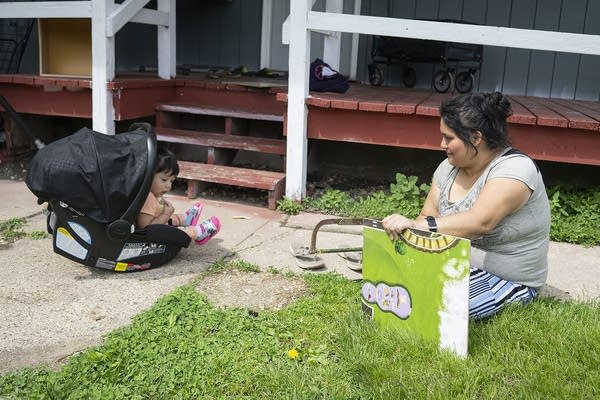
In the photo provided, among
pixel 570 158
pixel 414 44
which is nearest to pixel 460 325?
pixel 570 158

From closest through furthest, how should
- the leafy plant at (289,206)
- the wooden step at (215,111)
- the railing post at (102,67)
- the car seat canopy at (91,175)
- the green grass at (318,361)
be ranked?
the green grass at (318,361) < the car seat canopy at (91,175) < the leafy plant at (289,206) < the railing post at (102,67) < the wooden step at (215,111)

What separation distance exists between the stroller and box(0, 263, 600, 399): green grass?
1.96 ft

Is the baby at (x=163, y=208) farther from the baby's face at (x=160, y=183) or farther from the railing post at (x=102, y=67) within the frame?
the railing post at (x=102, y=67)

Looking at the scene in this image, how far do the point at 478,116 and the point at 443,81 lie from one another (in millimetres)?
4349

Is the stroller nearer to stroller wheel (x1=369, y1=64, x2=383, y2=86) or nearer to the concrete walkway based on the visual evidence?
the concrete walkway

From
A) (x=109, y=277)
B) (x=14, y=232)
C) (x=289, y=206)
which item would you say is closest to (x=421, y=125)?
(x=289, y=206)

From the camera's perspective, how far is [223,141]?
5715 millimetres

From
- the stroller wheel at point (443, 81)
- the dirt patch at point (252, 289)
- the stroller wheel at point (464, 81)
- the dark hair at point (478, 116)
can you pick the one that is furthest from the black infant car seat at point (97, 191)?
the stroller wheel at point (464, 81)

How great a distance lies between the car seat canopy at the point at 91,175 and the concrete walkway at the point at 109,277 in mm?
446

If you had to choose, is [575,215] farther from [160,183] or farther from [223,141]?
[160,183]

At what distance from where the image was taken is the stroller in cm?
335

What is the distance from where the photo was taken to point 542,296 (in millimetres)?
3529

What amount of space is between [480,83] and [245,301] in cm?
487

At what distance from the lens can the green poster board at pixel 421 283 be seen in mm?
2598
